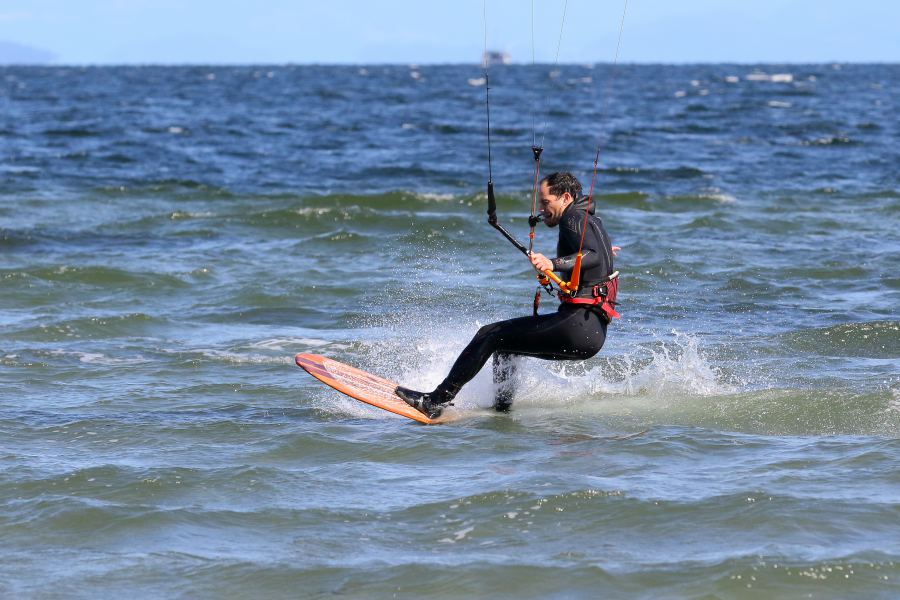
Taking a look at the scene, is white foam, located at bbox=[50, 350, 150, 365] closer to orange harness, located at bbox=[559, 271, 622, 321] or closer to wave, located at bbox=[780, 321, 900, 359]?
orange harness, located at bbox=[559, 271, 622, 321]

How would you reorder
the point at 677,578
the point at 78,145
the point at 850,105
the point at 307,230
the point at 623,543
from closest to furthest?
the point at 677,578, the point at 623,543, the point at 307,230, the point at 78,145, the point at 850,105


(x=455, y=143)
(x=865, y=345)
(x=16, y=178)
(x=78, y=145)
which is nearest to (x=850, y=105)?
(x=455, y=143)

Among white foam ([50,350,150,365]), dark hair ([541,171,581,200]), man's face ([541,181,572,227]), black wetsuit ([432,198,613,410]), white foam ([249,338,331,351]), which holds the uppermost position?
dark hair ([541,171,581,200])

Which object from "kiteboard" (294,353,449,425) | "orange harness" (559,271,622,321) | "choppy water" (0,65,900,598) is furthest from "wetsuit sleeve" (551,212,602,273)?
"kiteboard" (294,353,449,425)

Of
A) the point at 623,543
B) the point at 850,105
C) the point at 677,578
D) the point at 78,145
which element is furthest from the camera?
the point at 850,105

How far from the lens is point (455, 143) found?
1358 inches

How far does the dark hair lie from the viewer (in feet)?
26.9

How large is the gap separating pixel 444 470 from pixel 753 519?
1.94 meters

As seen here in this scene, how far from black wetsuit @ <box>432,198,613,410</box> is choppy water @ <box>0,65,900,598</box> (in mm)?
481

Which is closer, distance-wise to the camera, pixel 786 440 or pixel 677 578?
pixel 677 578

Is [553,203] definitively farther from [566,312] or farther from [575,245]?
[566,312]

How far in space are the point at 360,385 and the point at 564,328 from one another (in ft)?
5.66

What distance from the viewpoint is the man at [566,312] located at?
8133 millimetres

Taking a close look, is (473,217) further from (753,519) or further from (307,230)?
(753,519)
